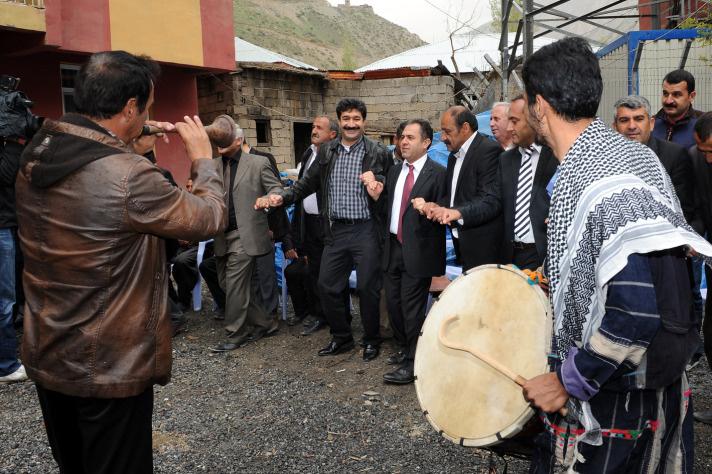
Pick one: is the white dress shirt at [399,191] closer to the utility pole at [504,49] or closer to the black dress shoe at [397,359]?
the black dress shoe at [397,359]

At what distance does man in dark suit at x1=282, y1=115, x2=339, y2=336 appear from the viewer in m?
6.34

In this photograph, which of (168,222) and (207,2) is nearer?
(168,222)

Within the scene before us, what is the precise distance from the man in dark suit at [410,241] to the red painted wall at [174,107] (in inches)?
332

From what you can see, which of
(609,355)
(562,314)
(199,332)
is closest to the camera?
(609,355)

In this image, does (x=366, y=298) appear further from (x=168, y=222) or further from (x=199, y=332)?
(x=168, y=222)

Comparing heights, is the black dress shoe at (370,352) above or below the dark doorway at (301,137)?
below

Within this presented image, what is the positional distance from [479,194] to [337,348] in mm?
2002

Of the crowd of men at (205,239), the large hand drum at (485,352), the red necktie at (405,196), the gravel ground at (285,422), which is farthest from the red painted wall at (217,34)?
the large hand drum at (485,352)

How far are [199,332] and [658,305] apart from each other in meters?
5.47

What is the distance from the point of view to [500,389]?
227 centimetres

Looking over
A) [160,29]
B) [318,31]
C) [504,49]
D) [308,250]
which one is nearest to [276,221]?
[308,250]

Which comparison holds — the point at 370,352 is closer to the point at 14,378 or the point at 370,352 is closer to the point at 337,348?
the point at 337,348

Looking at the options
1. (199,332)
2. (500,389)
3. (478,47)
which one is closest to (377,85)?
(478,47)

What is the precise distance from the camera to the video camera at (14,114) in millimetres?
4578
